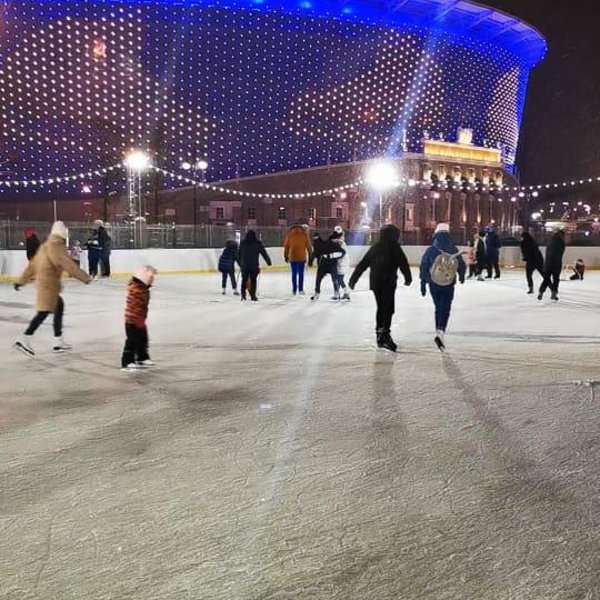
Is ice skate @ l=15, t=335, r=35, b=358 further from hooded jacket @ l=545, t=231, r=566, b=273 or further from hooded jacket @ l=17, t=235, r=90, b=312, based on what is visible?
hooded jacket @ l=545, t=231, r=566, b=273

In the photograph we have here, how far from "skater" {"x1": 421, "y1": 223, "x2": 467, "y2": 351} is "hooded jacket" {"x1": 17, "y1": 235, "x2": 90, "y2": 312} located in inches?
123

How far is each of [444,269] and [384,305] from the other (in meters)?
0.64

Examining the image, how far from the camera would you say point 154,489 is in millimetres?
2852

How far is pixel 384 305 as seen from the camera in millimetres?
6504

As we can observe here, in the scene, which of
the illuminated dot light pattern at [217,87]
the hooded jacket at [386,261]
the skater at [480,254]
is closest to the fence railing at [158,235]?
the skater at [480,254]

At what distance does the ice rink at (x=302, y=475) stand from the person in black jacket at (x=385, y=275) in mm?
272

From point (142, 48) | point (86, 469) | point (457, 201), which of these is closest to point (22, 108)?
point (142, 48)

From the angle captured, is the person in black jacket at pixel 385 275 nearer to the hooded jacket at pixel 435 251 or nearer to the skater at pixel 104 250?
the hooded jacket at pixel 435 251

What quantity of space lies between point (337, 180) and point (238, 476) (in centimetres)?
5187

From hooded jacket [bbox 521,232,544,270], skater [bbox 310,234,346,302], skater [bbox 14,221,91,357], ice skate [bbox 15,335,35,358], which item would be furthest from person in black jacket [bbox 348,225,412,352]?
hooded jacket [bbox 521,232,544,270]

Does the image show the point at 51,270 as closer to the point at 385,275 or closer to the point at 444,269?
the point at 385,275

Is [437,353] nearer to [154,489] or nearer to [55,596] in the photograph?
[154,489]

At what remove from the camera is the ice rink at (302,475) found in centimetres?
212

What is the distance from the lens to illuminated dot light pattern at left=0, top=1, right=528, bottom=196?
51.3 m
